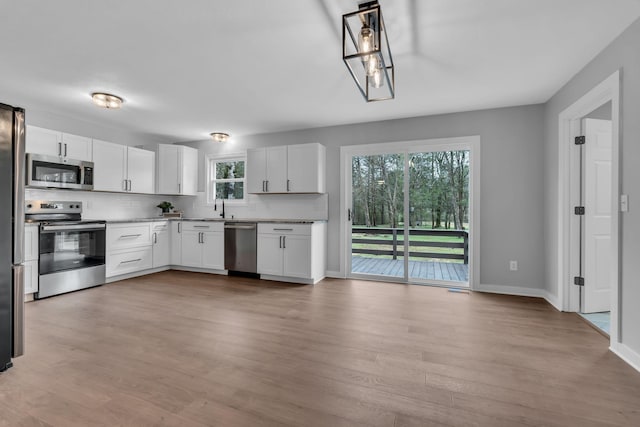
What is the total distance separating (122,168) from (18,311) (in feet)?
10.3

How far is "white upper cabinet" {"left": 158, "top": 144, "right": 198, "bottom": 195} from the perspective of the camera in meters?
5.12

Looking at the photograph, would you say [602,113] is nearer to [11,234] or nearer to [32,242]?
[11,234]

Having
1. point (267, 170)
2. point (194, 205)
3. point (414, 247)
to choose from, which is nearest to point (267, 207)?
point (267, 170)

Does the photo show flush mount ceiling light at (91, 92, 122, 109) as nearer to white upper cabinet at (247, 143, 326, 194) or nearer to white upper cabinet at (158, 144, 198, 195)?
white upper cabinet at (158, 144, 198, 195)

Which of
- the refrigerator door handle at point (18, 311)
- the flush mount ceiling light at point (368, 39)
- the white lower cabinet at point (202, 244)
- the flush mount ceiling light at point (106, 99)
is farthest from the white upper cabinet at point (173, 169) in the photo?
the flush mount ceiling light at point (368, 39)

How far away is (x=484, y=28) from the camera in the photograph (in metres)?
2.12

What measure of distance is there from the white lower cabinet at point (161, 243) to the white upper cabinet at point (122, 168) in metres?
0.66

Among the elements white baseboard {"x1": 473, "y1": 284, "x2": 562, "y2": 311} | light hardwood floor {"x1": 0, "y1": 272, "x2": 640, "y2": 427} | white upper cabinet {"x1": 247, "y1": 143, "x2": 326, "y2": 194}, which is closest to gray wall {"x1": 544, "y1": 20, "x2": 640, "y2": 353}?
light hardwood floor {"x1": 0, "y1": 272, "x2": 640, "y2": 427}

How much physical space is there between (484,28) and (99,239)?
4993 mm

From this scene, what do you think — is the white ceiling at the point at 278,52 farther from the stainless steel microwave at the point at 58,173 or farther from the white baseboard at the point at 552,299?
the white baseboard at the point at 552,299

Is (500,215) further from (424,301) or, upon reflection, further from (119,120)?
(119,120)

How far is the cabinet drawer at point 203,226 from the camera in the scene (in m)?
4.79

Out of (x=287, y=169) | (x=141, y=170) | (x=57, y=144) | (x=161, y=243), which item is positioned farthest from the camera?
(x=161, y=243)

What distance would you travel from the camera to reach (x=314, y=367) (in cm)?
196
